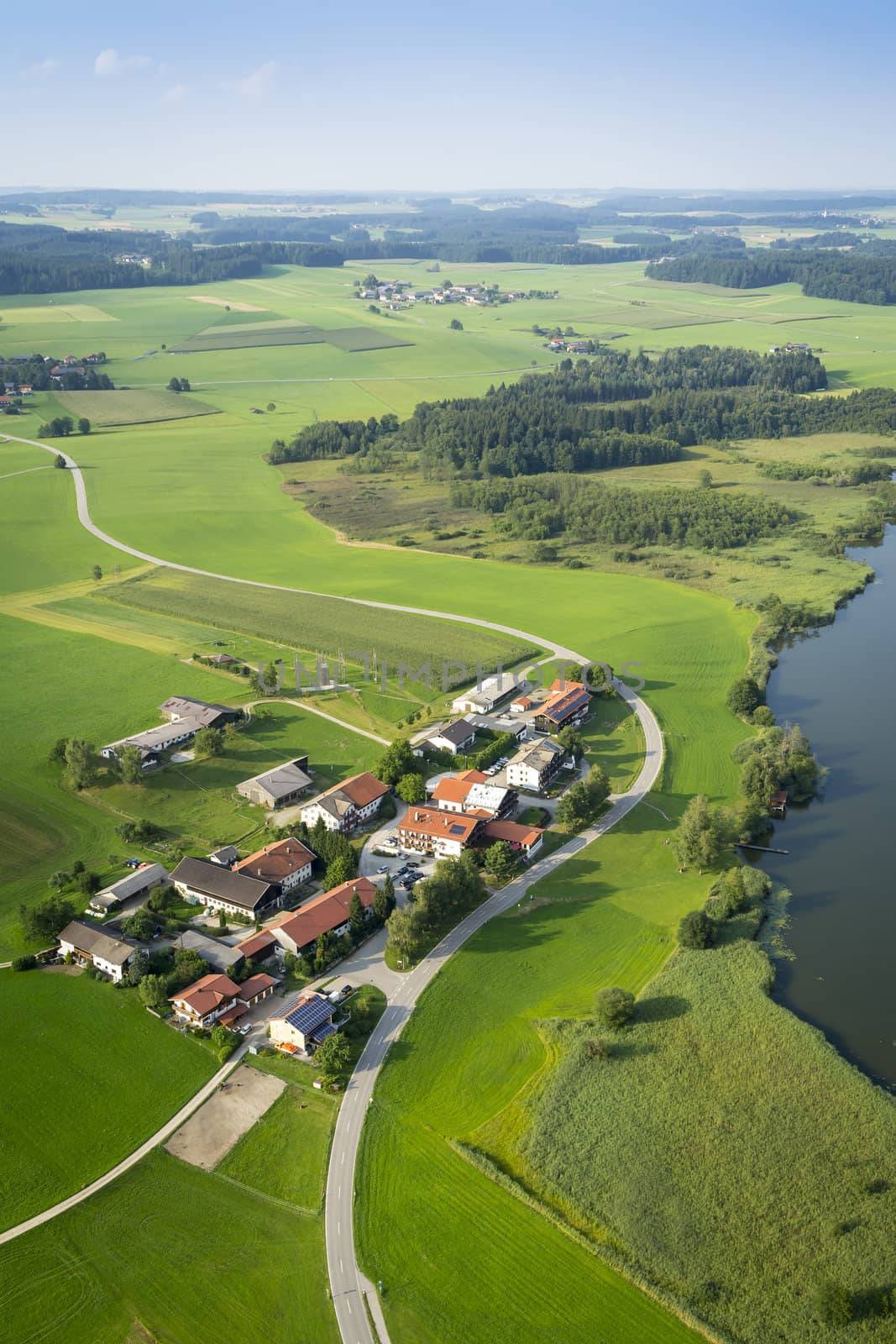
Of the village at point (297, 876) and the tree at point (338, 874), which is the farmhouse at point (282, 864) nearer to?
the village at point (297, 876)

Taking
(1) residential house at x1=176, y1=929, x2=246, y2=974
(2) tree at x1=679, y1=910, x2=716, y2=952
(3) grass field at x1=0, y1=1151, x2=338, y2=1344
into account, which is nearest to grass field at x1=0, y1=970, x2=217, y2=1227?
(3) grass field at x1=0, y1=1151, x2=338, y2=1344

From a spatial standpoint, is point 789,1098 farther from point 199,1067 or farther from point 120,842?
point 120,842

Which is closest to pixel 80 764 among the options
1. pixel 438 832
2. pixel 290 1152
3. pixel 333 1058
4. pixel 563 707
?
pixel 438 832

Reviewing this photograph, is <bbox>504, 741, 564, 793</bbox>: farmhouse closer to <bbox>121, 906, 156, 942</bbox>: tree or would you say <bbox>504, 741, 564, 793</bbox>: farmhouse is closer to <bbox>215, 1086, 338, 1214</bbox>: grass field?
<bbox>121, 906, 156, 942</bbox>: tree

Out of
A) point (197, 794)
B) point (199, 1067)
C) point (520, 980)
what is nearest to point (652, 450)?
point (197, 794)

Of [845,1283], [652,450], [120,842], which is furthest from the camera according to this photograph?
[652,450]

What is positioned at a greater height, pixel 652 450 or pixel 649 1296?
pixel 652 450
